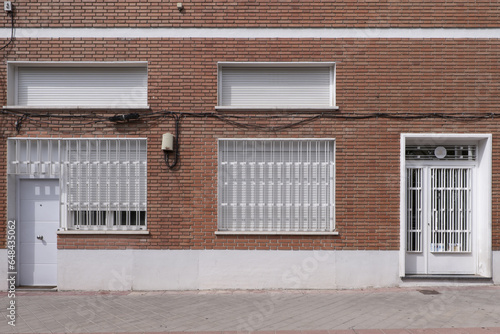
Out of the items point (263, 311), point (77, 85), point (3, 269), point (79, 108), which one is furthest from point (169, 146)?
point (3, 269)

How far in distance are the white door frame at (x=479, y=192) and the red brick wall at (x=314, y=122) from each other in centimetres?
12

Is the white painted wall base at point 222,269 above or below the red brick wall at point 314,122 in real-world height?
below

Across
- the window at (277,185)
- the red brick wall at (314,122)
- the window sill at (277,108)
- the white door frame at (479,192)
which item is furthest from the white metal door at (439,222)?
the window sill at (277,108)

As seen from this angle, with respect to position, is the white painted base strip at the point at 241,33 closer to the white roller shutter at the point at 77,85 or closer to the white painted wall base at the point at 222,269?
the white roller shutter at the point at 77,85

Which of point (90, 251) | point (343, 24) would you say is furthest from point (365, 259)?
point (90, 251)

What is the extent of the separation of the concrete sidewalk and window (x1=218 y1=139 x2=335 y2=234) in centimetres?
132

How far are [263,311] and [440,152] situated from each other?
4.58 m

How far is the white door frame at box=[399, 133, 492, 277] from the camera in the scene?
7.65m

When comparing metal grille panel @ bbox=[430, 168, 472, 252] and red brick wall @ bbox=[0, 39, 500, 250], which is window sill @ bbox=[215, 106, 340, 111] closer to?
red brick wall @ bbox=[0, 39, 500, 250]

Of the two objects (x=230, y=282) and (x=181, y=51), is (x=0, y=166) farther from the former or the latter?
(x=230, y=282)

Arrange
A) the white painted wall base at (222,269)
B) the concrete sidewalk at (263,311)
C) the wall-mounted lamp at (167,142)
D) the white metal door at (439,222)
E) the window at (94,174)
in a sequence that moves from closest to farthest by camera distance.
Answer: the concrete sidewalk at (263,311) → the wall-mounted lamp at (167,142) → the white painted wall base at (222,269) → the window at (94,174) → the white metal door at (439,222)

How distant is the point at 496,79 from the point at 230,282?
6.27m

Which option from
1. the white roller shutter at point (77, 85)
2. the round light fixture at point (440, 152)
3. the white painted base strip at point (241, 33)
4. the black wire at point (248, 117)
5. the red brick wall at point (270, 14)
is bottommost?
the round light fixture at point (440, 152)

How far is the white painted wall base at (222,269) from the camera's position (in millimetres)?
7641
